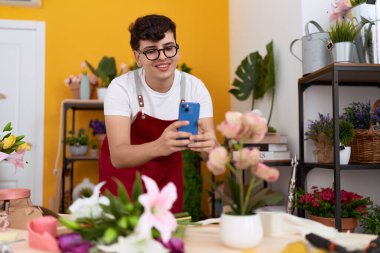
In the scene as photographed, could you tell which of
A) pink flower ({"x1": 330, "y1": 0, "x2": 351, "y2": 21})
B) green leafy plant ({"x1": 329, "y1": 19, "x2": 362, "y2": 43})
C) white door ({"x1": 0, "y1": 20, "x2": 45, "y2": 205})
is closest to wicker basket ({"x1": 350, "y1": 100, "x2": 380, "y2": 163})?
green leafy plant ({"x1": 329, "y1": 19, "x2": 362, "y2": 43})

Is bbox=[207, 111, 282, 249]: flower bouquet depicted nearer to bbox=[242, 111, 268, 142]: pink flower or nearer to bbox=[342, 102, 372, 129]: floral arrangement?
bbox=[242, 111, 268, 142]: pink flower

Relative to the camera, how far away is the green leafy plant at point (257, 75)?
2836mm

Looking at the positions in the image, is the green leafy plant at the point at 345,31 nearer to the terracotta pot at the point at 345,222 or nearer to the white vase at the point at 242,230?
the terracotta pot at the point at 345,222

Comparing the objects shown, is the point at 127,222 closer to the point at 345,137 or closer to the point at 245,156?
the point at 245,156

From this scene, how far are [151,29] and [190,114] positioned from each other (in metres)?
0.54

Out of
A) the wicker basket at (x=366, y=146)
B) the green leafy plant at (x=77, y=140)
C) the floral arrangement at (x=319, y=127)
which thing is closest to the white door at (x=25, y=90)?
the green leafy plant at (x=77, y=140)

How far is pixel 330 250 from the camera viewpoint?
2.67ft

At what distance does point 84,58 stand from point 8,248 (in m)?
3.23

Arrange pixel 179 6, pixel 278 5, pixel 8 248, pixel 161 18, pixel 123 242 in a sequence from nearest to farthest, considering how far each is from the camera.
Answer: pixel 123 242 → pixel 8 248 → pixel 161 18 → pixel 278 5 → pixel 179 6

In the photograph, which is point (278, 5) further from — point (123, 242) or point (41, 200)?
point (41, 200)

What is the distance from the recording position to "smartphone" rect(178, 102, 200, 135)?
1.16 m

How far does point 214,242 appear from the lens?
3.12ft

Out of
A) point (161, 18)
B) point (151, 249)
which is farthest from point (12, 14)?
point (151, 249)

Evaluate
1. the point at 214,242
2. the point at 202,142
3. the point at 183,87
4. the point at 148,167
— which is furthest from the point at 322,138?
the point at 214,242
